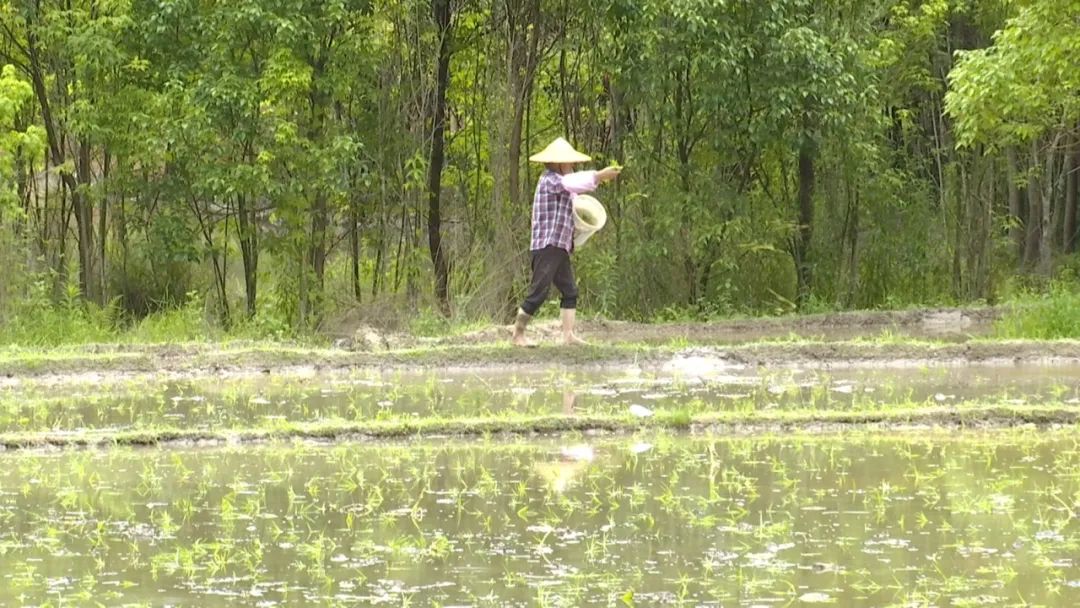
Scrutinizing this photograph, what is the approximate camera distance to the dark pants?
1530 cm

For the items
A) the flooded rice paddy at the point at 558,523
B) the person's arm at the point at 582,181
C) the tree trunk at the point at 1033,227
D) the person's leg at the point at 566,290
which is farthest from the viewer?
the tree trunk at the point at 1033,227

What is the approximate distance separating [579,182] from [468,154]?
Result: 930 cm

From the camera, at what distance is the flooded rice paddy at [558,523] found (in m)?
6.69

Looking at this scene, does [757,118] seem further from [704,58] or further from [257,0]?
[257,0]

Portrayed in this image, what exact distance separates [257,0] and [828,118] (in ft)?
24.8

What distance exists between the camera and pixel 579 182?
15039 millimetres

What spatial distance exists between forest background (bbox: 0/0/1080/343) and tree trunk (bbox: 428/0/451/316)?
0.05 metres

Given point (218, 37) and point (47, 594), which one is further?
point (218, 37)


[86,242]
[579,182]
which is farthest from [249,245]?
[579,182]

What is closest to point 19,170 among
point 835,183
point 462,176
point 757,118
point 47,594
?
point 462,176

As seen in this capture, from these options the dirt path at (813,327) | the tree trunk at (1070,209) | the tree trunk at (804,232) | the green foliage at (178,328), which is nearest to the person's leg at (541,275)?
the dirt path at (813,327)

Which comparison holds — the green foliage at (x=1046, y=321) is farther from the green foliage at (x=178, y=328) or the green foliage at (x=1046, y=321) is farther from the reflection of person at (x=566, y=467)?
the green foliage at (x=178, y=328)

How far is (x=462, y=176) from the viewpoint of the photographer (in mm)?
24062

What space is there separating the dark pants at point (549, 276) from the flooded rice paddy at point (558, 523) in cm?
450
